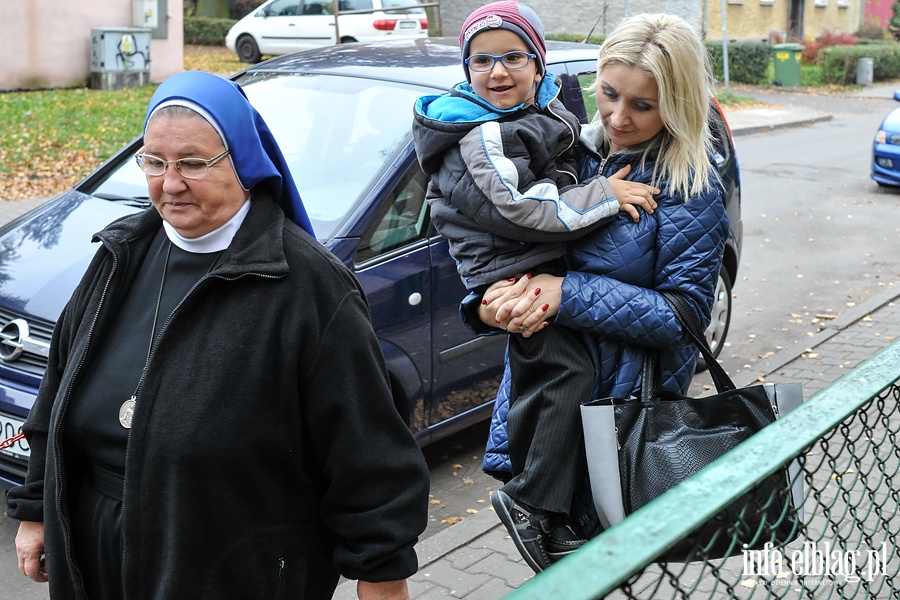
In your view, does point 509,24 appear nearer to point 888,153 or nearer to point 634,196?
point 634,196

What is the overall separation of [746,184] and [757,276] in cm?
448

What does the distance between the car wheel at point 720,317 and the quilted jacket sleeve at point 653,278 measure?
371cm

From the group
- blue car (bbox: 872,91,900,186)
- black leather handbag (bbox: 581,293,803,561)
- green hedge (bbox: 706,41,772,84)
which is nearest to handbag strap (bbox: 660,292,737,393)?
black leather handbag (bbox: 581,293,803,561)

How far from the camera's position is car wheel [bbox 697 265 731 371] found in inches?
249

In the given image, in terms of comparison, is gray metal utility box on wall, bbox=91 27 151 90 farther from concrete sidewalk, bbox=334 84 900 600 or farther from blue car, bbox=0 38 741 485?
concrete sidewalk, bbox=334 84 900 600

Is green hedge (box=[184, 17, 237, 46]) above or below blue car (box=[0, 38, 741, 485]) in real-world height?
above

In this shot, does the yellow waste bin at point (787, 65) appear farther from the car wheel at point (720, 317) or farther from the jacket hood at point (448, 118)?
the jacket hood at point (448, 118)

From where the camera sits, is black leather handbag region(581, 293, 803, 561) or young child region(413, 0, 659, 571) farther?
young child region(413, 0, 659, 571)

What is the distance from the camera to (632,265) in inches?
106

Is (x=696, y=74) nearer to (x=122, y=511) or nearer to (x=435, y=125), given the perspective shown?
(x=435, y=125)

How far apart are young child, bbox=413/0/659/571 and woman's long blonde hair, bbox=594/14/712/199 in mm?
97

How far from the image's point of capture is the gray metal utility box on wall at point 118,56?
17.3 m

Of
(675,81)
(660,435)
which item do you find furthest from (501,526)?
(675,81)

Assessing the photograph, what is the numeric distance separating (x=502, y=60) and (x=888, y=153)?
36.5ft
